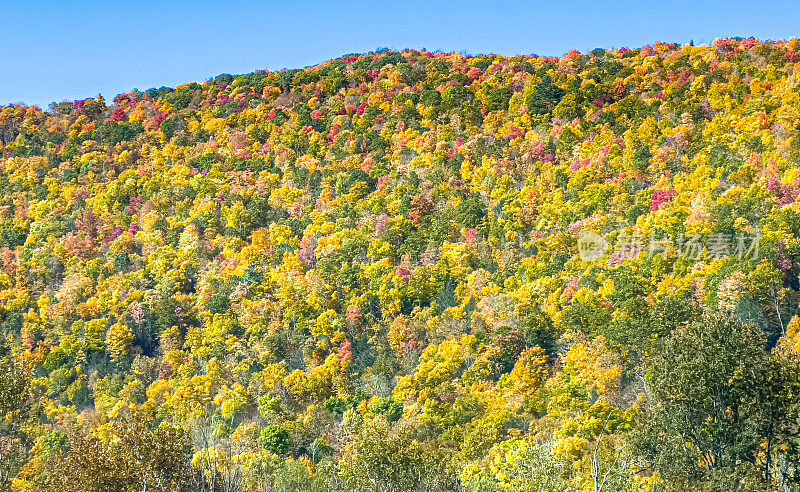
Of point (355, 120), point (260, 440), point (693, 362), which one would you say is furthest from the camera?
point (355, 120)

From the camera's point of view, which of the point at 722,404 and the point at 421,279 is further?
the point at 421,279

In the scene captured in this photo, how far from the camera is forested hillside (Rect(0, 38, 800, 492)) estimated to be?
47.1 meters

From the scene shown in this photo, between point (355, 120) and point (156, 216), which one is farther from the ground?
point (355, 120)

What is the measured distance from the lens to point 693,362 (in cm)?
3991

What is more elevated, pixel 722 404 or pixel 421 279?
pixel 421 279

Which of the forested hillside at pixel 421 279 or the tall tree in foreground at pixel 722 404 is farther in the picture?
the forested hillside at pixel 421 279

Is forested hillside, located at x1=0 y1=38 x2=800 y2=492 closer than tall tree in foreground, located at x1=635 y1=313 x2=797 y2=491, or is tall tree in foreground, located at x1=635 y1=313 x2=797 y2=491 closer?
tall tree in foreground, located at x1=635 y1=313 x2=797 y2=491

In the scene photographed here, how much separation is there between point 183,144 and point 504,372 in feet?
220

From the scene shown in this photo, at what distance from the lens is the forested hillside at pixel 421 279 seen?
47.1m

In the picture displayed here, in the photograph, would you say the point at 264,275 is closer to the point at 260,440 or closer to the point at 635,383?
the point at 260,440

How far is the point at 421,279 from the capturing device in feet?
300

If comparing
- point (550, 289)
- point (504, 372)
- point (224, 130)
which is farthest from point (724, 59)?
point (224, 130)

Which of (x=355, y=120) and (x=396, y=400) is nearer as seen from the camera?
(x=396, y=400)

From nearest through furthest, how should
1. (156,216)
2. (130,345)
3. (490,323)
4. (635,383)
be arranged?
(635,383) < (490,323) < (130,345) < (156,216)
